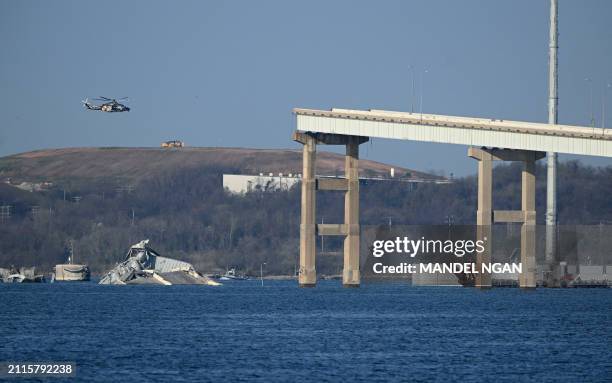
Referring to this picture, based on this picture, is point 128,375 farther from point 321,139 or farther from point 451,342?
Answer: point 321,139

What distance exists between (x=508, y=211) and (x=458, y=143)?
862cm

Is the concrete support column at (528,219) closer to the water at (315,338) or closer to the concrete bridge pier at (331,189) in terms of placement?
the water at (315,338)

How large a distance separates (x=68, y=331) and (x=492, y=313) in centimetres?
3697

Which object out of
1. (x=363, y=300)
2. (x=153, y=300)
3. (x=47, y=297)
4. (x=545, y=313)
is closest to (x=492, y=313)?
(x=545, y=313)

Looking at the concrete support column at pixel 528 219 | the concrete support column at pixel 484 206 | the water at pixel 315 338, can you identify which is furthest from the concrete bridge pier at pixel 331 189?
the water at pixel 315 338

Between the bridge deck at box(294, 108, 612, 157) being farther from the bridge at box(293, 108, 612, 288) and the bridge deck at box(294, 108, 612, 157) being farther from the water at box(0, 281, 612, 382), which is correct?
the water at box(0, 281, 612, 382)

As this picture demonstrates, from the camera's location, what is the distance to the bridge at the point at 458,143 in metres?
154

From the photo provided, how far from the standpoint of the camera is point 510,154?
159 m

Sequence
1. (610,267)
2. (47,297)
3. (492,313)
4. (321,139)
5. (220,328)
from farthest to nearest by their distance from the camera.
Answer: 1. (610,267)
2. (321,139)
3. (47,297)
4. (492,313)
5. (220,328)

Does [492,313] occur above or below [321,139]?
below

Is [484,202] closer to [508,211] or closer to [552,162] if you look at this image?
[508,211]

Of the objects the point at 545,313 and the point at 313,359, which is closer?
the point at 313,359

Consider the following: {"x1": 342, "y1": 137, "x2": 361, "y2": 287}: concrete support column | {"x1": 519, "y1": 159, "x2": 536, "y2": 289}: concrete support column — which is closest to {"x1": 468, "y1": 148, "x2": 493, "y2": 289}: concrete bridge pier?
{"x1": 519, "y1": 159, "x2": 536, "y2": 289}: concrete support column

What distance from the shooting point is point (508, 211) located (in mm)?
155875
